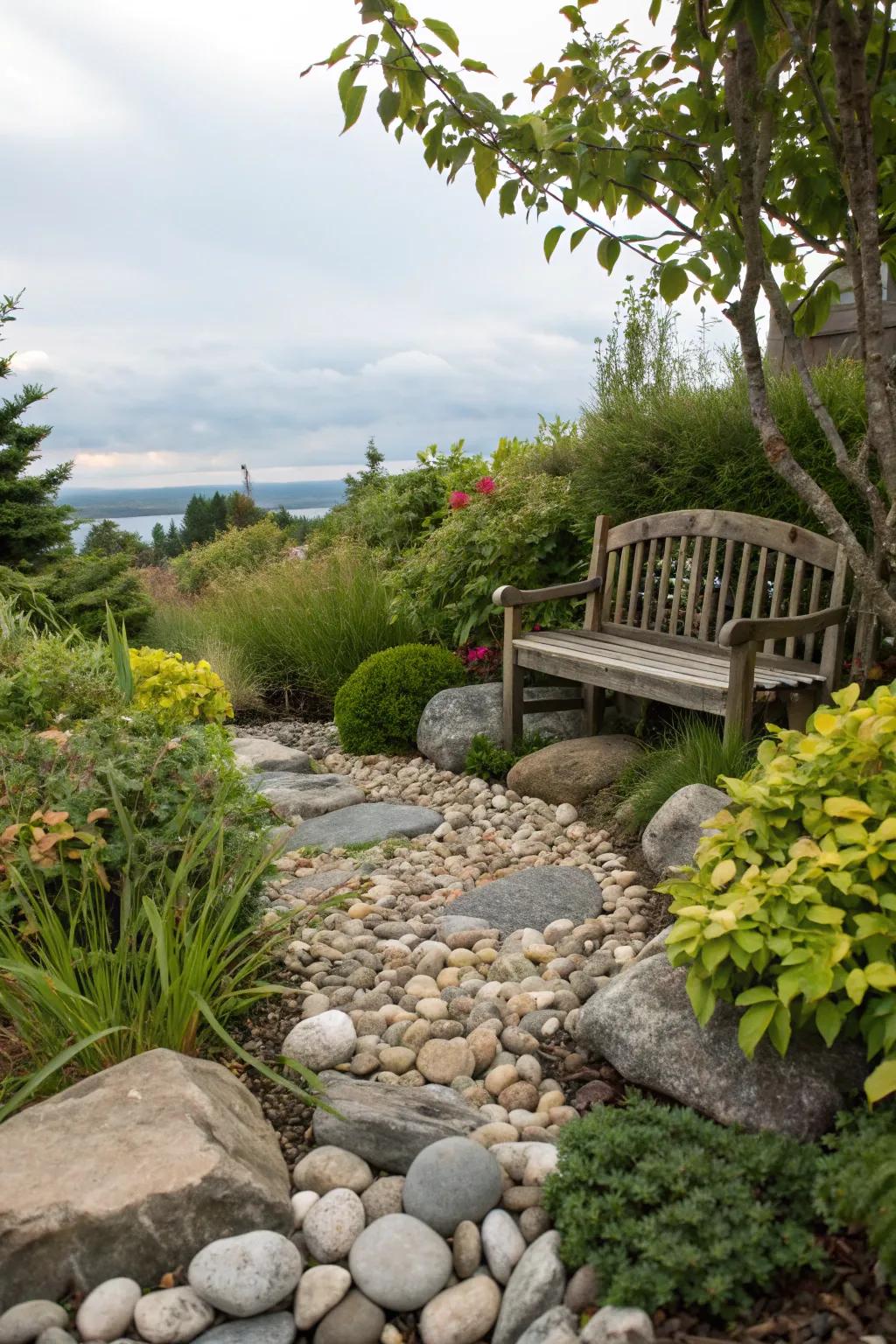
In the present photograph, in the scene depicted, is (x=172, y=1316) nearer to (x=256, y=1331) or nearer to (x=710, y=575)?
(x=256, y=1331)

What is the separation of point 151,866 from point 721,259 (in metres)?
2.31

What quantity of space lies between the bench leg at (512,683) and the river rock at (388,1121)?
319 centimetres

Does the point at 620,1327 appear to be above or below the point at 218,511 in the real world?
below

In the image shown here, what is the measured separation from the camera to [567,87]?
11.2 ft

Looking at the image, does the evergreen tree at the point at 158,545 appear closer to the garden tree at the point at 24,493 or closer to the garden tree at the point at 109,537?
Answer: the garden tree at the point at 109,537

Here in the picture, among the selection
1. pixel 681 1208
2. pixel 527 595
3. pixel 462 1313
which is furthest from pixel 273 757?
pixel 681 1208

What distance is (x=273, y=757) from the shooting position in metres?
6.06

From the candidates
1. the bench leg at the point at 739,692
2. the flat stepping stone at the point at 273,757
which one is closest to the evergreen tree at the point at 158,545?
the flat stepping stone at the point at 273,757

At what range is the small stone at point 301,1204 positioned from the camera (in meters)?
2.10

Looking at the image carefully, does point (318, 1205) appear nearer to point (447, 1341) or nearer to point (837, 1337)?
point (447, 1341)

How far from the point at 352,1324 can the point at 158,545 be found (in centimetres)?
2533

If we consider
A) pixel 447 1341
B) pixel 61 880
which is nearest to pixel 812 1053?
Answer: pixel 447 1341

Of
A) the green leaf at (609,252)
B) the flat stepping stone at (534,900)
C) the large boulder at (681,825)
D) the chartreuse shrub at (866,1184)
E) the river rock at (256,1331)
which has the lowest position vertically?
the river rock at (256,1331)

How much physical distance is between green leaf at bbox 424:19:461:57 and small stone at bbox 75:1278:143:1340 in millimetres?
2836
